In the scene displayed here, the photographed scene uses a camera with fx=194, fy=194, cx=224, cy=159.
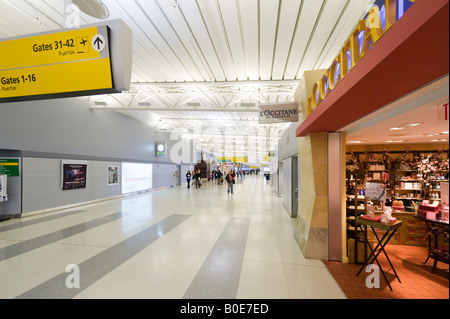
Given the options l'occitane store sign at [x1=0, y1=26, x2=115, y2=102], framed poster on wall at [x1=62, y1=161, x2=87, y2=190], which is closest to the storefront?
l'occitane store sign at [x1=0, y1=26, x2=115, y2=102]

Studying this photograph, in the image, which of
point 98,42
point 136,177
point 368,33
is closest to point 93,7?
point 98,42

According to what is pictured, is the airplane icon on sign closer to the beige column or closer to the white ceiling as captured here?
the white ceiling

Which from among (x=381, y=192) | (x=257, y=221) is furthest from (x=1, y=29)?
(x=381, y=192)

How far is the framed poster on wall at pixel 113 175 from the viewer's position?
989 cm

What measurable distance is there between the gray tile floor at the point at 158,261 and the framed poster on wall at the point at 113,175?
408 centimetres

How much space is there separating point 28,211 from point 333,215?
912cm

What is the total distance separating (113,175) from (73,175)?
219 cm

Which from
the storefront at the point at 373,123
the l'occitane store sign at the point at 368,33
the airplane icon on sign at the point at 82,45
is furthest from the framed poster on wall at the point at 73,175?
the l'occitane store sign at the point at 368,33

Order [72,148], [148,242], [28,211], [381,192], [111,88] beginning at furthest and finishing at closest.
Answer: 1. [72,148]
2. [28,211]
3. [148,242]
4. [381,192]
5. [111,88]

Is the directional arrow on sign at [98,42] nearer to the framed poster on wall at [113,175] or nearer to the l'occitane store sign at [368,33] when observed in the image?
the l'occitane store sign at [368,33]

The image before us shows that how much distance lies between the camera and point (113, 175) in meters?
10.1

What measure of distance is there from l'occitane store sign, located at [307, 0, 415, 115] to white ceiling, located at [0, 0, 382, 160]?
2256 mm
